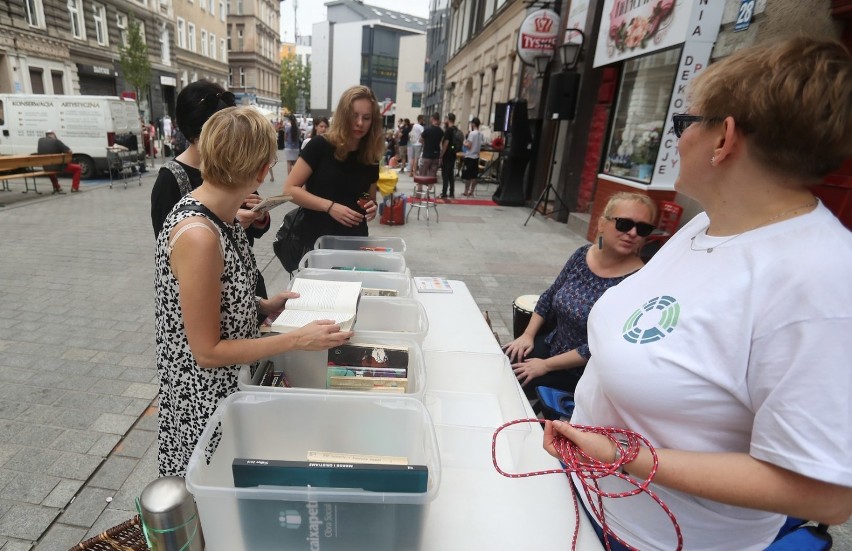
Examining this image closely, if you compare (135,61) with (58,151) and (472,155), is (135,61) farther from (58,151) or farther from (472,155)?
(472,155)

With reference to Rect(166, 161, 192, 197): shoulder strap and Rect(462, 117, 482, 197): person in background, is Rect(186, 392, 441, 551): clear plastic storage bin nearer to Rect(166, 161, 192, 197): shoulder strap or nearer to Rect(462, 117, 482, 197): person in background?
Rect(166, 161, 192, 197): shoulder strap

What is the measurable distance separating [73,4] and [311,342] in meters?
26.9

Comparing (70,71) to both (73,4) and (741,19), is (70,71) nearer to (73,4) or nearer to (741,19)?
(73,4)

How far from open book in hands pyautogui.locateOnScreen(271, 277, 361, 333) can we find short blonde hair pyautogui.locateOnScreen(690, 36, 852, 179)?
1.17 metres

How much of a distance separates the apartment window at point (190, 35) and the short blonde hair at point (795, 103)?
37203mm

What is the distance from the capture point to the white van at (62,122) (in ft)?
37.5

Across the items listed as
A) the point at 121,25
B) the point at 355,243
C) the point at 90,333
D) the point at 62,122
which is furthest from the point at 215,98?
the point at 121,25

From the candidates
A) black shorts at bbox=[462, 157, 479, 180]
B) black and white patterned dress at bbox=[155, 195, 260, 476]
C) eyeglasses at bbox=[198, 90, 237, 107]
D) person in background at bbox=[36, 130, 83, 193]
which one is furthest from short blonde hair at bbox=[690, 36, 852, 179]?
person in background at bbox=[36, 130, 83, 193]

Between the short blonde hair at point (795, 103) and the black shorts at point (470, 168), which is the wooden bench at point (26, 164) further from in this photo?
the short blonde hair at point (795, 103)

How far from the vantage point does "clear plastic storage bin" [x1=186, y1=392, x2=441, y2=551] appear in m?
0.93

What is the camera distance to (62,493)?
2.18m

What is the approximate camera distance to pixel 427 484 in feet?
3.09

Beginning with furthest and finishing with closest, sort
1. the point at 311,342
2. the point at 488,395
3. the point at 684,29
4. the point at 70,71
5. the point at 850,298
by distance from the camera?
the point at 70,71
the point at 684,29
the point at 488,395
the point at 311,342
the point at 850,298

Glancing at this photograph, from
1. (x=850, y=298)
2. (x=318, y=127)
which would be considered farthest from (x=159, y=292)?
(x=318, y=127)
